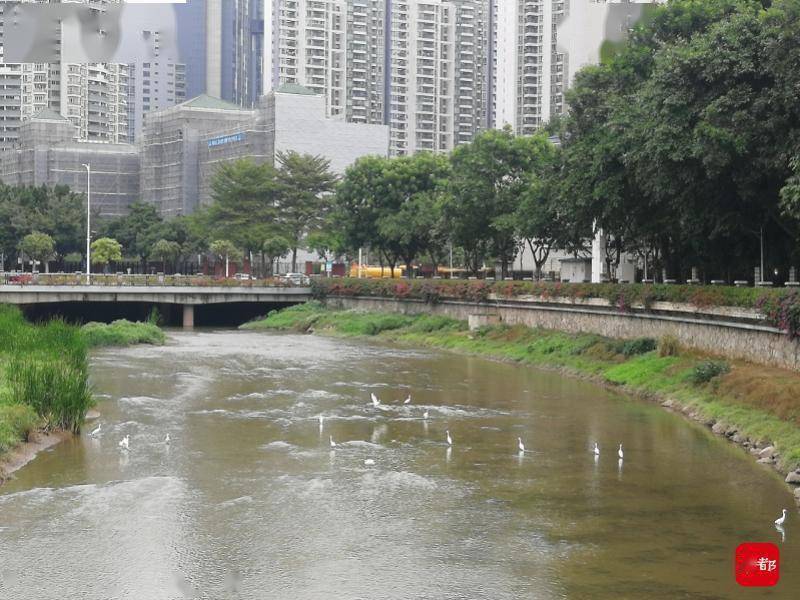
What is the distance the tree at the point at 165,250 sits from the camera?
119 m

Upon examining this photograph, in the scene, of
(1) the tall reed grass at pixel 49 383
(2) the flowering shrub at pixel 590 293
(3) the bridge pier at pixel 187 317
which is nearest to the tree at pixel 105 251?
(3) the bridge pier at pixel 187 317

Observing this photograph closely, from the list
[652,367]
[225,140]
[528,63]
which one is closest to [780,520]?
[652,367]

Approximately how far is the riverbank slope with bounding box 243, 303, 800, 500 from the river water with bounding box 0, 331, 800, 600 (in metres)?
1.07

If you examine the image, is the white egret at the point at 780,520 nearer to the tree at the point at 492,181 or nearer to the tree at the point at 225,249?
the tree at the point at 492,181

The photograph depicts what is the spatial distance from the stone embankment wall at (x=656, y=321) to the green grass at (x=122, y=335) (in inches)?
792

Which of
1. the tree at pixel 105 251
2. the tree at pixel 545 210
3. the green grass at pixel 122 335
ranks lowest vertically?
the green grass at pixel 122 335

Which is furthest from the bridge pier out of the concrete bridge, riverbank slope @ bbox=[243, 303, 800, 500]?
riverbank slope @ bbox=[243, 303, 800, 500]

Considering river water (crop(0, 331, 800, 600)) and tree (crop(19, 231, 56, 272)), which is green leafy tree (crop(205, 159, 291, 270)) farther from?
river water (crop(0, 331, 800, 600))

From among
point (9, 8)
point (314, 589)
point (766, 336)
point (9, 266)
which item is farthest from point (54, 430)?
point (9, 8)

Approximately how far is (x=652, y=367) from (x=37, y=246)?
83.8 m

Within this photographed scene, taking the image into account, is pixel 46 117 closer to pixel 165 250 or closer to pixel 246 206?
pixel 165 250

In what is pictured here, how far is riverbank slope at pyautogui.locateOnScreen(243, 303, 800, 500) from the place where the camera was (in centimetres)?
3168

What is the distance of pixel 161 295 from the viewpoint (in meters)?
85.6

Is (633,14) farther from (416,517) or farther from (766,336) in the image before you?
(416,517)
